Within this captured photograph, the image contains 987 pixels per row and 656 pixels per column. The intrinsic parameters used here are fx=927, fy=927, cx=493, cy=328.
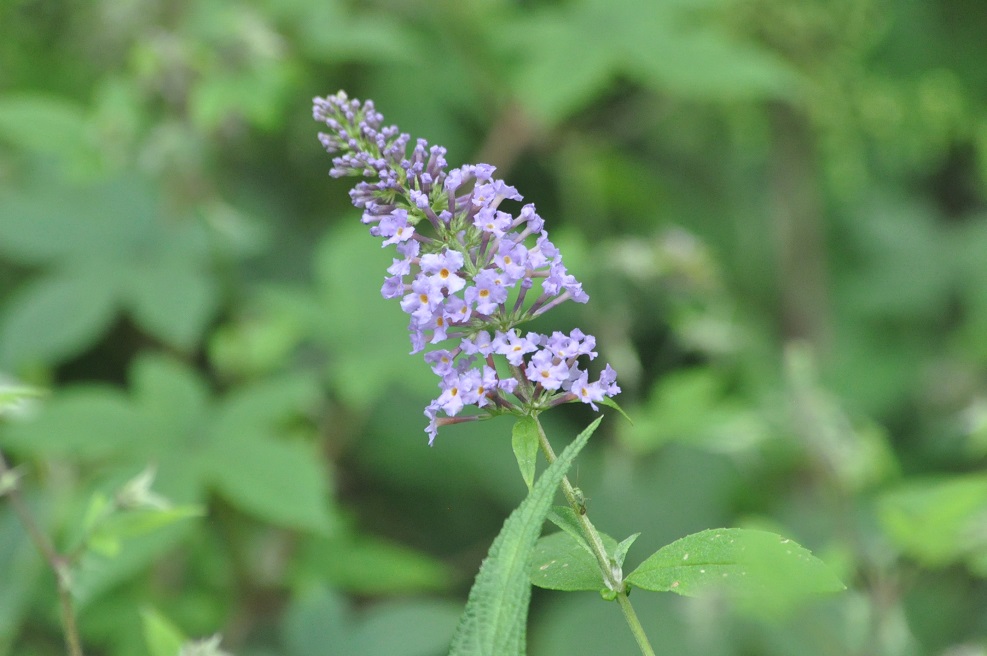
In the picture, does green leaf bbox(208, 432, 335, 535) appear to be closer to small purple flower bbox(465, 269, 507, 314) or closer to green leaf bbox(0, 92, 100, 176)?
green leaf bbox(0, 92, 100, 176)

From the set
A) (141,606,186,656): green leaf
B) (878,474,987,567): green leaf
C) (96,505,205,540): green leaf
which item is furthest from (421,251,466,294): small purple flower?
(878,474,987,567): green leaf

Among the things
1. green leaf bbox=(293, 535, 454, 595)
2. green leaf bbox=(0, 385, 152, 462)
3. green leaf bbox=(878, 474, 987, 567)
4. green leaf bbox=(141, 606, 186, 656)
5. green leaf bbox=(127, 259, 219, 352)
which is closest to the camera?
green leaf bbox=(141, 606, 186, 656)

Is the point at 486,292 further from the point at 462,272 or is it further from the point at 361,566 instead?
the point at 361,566

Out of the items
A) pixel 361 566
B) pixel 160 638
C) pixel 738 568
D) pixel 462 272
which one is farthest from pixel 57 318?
pixel 738 568

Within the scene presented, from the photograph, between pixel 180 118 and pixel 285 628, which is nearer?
pixel 285 628

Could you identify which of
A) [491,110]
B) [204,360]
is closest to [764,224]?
[491,110]

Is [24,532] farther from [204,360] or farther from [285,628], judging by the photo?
[204,360]

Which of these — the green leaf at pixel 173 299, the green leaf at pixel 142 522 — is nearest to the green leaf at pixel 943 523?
the green leaf at pixel 142 522
